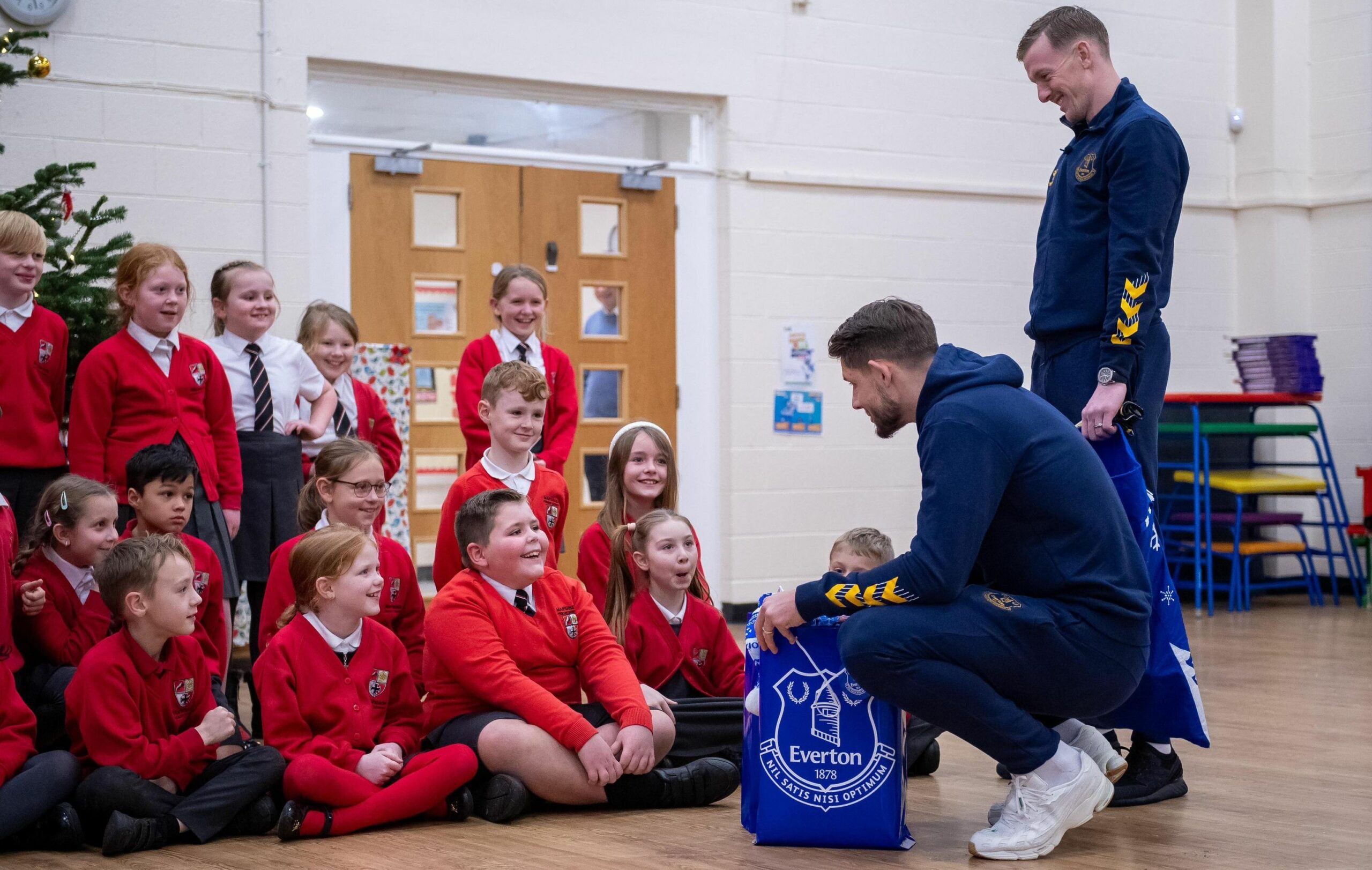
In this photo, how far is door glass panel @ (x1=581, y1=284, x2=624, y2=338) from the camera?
6316 millimetres

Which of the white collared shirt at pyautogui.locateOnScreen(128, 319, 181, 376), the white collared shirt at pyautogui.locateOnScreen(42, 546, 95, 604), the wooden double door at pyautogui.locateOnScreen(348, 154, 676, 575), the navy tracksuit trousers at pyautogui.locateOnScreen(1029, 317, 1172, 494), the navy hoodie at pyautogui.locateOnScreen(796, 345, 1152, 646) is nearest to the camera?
the navy hoodie at pyautogui.locateOnScreen(796, 345, 1152, 646)

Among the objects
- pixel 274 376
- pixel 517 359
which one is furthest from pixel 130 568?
pixel 517 359

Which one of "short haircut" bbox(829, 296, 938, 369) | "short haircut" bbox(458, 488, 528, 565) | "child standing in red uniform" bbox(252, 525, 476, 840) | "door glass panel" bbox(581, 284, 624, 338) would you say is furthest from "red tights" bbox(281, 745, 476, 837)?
"door glass panel" bbox(581, 284, 624, 338)

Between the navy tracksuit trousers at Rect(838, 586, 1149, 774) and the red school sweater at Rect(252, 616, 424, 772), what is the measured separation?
3.45 ft

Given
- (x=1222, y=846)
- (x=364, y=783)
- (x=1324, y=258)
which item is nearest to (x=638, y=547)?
(x=364, y=783)

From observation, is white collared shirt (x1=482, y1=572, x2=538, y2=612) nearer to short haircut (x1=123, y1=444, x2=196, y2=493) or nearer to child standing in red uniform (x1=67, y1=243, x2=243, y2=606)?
short haircut (x1=123, y1=444, x2=196, y2=493)

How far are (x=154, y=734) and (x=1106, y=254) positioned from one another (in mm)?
2253

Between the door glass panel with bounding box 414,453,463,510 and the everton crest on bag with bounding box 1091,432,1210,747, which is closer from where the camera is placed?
the everton crest on bag with bounding box 1091,432,1210,747

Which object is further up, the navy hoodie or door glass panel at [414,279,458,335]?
door glass panel at [414,279,458,335]

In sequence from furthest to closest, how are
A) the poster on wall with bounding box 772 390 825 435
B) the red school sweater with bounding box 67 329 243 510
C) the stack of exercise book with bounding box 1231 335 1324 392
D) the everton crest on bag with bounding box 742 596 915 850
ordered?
the stack of exercise book with bounding box 1231 335 1324 392 < the poster on wall with bounding box 772 390 825 435 < the red school sweater with bounding box 67 329 243 510 < the everton crest on bag with bounding box 742 596 915 850

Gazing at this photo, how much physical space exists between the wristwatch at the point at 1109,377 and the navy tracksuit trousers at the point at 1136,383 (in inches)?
1.8

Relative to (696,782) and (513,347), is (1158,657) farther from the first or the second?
(513,347)

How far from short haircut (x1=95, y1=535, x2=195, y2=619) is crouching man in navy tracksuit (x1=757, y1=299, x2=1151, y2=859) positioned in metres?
1.26

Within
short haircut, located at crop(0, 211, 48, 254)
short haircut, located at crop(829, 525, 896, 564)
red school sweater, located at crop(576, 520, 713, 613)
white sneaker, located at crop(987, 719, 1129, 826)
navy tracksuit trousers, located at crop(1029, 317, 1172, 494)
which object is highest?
short haircut, located at crop(0, 211, 48, 254)
